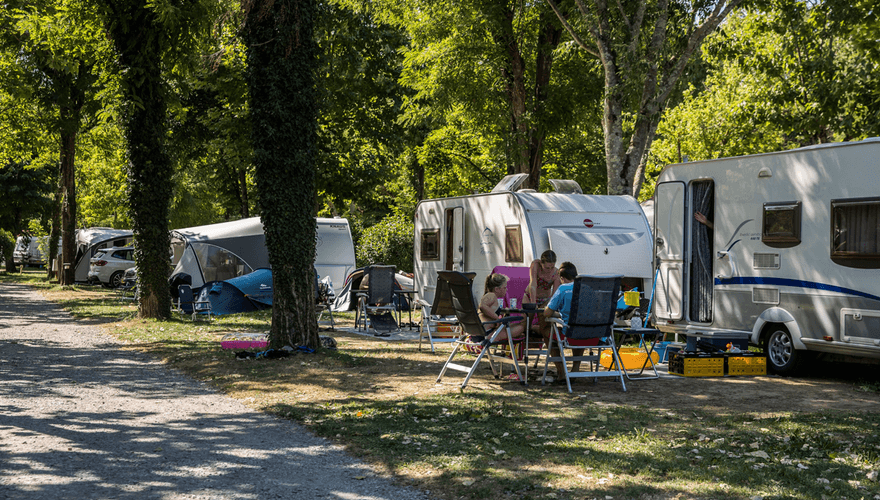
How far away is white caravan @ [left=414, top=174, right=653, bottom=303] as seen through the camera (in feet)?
40.4

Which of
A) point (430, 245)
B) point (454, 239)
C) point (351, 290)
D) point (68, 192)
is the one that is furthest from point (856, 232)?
point (68, 192)

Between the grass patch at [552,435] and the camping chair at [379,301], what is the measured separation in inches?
165

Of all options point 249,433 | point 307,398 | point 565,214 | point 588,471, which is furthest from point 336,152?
point 588,471

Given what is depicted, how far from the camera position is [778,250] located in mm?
9320

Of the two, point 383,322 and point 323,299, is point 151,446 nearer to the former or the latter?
point 383,322

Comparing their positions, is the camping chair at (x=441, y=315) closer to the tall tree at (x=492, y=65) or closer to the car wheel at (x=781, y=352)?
the car wheel at (x=781, y=352)

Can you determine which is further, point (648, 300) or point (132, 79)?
point (132, 79)

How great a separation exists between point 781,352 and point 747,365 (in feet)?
1.37

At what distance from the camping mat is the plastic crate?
5.83 metres

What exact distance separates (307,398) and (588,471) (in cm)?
326

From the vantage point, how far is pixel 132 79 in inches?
549

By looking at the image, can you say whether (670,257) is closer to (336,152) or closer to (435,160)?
(336,152)

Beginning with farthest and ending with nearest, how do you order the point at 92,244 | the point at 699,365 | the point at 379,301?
the point at 92,244 < the point at 379,301 < the point at 699,365

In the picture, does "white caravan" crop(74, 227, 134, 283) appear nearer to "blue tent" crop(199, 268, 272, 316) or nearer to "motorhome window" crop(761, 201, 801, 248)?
"blue tent" crop(199, 268, 272, 316)
